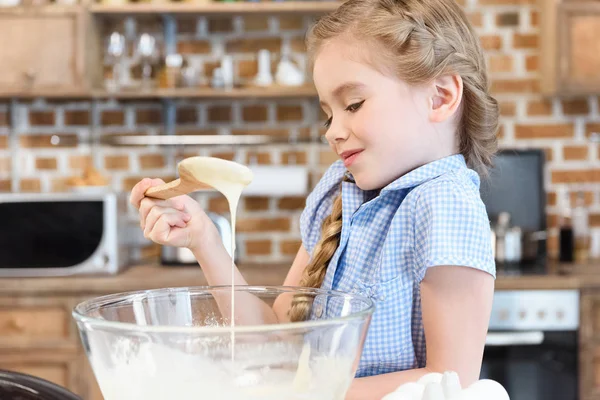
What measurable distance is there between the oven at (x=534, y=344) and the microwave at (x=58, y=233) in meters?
1.39

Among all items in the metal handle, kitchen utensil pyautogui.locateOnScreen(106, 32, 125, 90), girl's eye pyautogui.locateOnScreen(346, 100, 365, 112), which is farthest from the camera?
kitchen utensil pyautogui.locateOnScreen(106, 32, 125, 90)

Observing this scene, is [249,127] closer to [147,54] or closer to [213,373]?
[147,54]

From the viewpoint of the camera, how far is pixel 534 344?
2.64 metres

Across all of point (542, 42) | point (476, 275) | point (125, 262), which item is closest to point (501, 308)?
point (542, 42)

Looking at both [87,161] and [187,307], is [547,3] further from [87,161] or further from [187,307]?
[187,307]

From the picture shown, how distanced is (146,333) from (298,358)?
0.13 m

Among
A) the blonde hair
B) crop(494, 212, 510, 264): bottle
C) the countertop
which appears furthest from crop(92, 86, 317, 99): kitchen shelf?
the blonde hair

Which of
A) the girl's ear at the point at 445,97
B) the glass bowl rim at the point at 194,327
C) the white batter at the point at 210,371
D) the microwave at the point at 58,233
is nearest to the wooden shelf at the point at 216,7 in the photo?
the microwave at the point at 58,233

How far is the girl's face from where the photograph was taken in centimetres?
110

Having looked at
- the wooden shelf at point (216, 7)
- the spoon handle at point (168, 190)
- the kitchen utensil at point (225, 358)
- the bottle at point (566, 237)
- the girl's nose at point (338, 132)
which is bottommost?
the bottle at point (566, 237)

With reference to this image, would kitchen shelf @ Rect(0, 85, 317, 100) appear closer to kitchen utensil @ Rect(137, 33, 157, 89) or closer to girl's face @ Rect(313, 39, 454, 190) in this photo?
kitchen utensil @ Rect(137, 33, 157, 89)

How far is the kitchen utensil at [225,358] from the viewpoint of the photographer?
58 centimetres

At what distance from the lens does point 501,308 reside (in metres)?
2.62

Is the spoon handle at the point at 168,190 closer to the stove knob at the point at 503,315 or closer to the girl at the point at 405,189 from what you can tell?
the girl at the point at 405,189
